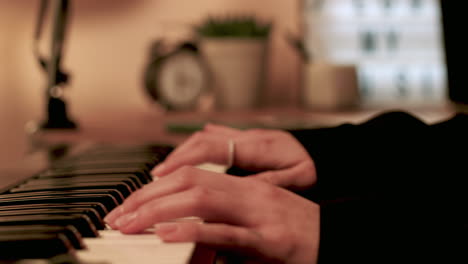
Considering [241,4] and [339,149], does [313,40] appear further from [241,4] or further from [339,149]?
[339,149]

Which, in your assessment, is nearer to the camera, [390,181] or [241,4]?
[390,181]

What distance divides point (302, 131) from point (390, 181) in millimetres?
168

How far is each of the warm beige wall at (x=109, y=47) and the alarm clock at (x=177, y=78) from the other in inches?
11.8

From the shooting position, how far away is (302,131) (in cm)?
82

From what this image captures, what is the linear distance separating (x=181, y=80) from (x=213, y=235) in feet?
4.01

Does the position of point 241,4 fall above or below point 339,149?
above

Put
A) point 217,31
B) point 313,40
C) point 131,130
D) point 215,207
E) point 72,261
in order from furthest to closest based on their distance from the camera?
point 313,40, point 217,31, point 131,130, point 215,207, point 72,261

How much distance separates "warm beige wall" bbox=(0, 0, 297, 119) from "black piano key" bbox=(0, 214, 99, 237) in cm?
152

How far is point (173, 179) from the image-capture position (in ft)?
1.63

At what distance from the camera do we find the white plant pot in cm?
161

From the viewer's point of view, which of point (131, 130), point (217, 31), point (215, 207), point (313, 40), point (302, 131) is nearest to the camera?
point (215, 207)

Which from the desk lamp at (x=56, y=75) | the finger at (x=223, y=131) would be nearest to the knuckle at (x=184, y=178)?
the finger at (x=223, y=131)

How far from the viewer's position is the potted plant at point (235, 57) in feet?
5.28

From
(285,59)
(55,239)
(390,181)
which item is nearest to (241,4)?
(285,59)
